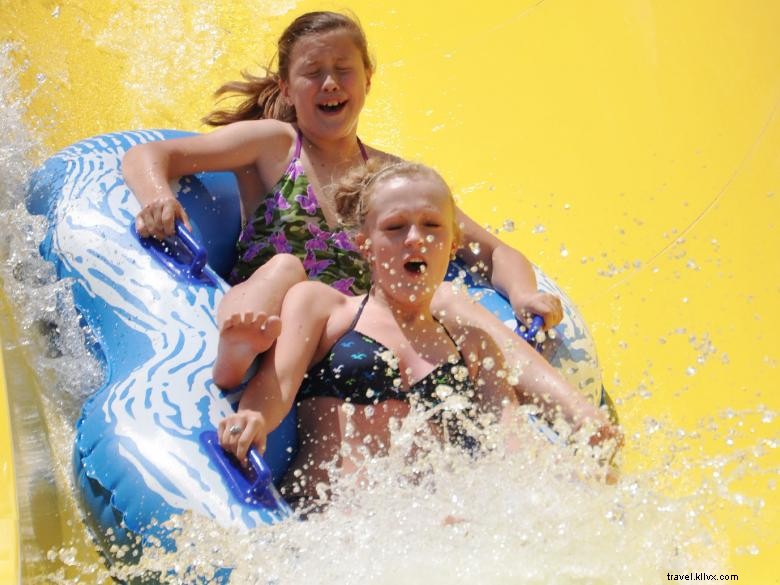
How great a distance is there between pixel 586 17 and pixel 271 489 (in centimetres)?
230

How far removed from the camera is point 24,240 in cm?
224

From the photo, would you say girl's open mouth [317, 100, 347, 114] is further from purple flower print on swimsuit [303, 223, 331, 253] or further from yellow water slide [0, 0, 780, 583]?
yellow water slide [0, 0, 780, 583]

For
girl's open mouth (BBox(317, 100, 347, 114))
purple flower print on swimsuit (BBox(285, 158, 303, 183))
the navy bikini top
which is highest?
girl's open mouth (BBox(317, 100, 347, 114))

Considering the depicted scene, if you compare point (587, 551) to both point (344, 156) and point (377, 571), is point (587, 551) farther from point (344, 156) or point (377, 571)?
point (344, 156)

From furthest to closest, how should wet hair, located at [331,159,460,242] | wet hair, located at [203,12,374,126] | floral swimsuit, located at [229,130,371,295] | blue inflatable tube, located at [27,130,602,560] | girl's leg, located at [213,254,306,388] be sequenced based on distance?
wet hair, located at [203,12,374,126]
floral swimsuit, located at [229,130,371,295]
wet hair, located at [331,159,460,242]
girl's leg, located at [213,254,306,388]
blue inflatable tube, located at [27,130,602,560]

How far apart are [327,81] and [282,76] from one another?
15cm

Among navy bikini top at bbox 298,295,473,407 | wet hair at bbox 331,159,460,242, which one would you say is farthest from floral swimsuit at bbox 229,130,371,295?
navy bikini top at bbox 298,295,473,407

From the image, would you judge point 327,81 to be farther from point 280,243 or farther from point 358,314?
point 358,314

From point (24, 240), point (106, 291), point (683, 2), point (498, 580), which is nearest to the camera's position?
point (498, 580)

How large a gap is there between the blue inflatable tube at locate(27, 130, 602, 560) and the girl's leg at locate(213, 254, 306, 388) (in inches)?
1.6

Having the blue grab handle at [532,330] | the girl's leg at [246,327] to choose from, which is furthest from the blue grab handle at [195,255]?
the blue grab handle at [532,330]

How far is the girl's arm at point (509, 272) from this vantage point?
7.45 feet

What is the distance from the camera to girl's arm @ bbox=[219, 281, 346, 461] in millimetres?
1779

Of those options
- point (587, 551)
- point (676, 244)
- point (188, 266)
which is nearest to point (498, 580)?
point (587, 551)
